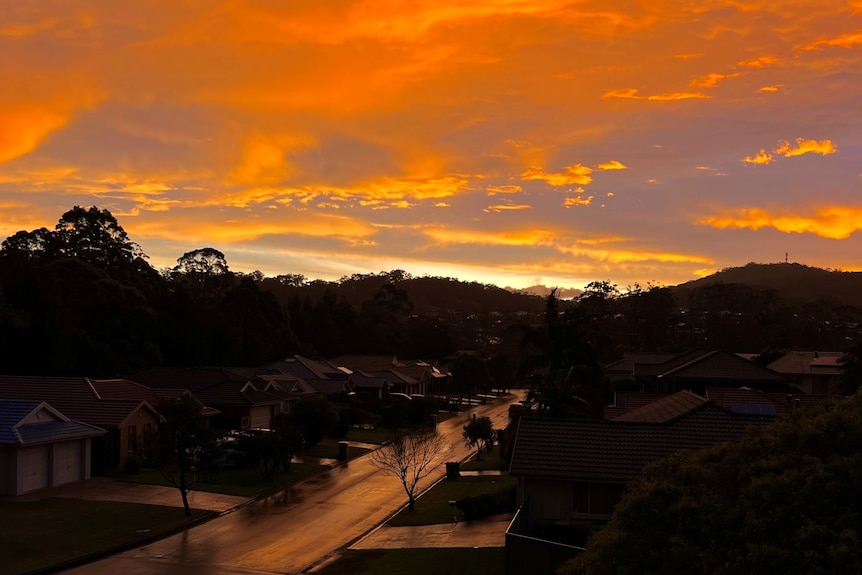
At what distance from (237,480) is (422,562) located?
58.6 ft

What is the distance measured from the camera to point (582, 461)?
82.0 feet

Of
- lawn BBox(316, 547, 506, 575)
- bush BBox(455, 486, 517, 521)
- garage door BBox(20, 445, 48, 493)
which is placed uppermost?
garage door BBox(20, 445, 48, 493)

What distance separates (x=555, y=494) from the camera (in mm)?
24891

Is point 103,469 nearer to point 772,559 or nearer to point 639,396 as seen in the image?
point 639,396

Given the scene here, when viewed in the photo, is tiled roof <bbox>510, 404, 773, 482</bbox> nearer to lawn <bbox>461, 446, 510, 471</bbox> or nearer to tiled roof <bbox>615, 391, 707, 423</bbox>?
tiled roof <bbox>615, 391, 707, 423</bbox>

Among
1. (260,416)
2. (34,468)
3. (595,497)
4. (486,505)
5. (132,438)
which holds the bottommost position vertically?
(486,505)

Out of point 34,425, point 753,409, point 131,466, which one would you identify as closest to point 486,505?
point 753,409

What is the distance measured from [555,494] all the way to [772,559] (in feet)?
52.1

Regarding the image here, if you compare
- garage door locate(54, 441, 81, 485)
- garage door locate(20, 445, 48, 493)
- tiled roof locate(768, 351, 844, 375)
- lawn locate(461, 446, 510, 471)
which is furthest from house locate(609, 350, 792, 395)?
garage door locate(20, 445, 48, 493)

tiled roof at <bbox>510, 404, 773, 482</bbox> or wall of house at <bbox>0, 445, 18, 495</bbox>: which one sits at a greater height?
tiled roof at <bbox>510, 404, 773, 482</bbox>

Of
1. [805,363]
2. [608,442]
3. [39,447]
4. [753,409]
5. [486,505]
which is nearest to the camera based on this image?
[608,442]

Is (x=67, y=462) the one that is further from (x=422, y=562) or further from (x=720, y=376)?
(x=720, y=376)

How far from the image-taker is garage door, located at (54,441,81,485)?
117 ft

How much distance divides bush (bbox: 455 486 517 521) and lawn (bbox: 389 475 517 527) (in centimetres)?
86
